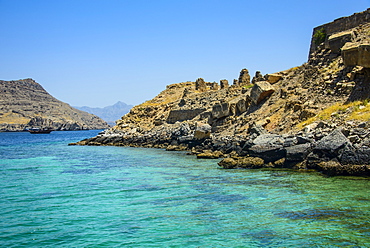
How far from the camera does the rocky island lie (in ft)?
68.1

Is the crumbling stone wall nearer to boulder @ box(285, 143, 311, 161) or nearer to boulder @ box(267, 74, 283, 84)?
boulder @ box(267, 74, 283, 84)

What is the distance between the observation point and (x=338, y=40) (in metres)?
36.0

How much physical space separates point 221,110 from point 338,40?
52.4 feet

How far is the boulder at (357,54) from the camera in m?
25.9

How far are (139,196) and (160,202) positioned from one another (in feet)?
5.58

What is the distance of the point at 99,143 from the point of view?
5762 centimetres

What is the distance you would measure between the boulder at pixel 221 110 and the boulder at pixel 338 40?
14.2 meters

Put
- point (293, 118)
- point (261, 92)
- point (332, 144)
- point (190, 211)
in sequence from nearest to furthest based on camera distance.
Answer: point (190, 211) < point (332, 144) < point (293, 118) < point (261, 92)

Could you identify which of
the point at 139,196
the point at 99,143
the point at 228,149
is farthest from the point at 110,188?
the point at 99,143

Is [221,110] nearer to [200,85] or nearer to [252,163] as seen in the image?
[200,85]

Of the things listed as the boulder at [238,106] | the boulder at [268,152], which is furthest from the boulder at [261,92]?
the boulder at [268,152]

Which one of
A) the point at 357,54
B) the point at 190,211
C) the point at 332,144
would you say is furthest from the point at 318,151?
the point at 190,211

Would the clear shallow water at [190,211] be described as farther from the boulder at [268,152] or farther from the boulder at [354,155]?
the boulder at [268,152]

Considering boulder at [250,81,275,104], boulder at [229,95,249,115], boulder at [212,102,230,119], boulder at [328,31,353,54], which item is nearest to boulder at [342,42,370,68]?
boulder at [328,31,353,54]
